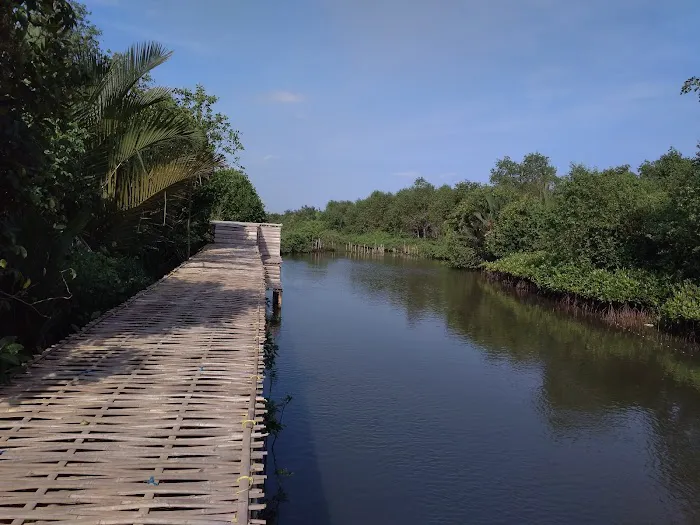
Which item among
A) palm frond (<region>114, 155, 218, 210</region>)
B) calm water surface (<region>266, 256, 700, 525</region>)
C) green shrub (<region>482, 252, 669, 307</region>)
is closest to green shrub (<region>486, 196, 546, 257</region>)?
green shrub (<region>482, 252, 669, 307</region>)

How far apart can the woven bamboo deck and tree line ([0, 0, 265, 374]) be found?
0.46 meters

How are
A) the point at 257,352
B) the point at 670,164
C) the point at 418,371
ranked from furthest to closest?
1. the point at 670,164
2. the point at 418,371
3. the point at 257,352

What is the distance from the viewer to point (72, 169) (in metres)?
5.77

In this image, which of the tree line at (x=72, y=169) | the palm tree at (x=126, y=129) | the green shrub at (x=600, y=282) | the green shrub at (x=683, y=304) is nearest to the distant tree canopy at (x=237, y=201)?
the tree line at (x=72, y=169)

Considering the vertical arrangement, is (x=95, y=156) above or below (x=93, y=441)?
above

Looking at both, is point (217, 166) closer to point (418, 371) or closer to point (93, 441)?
point (418, 371)

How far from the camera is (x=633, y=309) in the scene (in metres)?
15.5

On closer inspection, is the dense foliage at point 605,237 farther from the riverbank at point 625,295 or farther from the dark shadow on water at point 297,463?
the dark shadow on water at point 297,463

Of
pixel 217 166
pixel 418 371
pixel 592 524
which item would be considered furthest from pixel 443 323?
pixel 592 524

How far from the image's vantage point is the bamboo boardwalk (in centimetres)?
228

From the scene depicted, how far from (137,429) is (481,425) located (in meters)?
5.96

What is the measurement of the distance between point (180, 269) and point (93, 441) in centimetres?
642

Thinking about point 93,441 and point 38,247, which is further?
point 38,247

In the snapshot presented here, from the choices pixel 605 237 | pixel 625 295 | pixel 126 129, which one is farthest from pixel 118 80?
pixel 605 237
